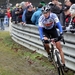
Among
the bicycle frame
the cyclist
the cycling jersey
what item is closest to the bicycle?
the bicycle frame

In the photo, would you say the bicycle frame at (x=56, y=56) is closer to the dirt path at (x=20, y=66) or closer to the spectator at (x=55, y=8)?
the dirt path at (x=20, y=66)

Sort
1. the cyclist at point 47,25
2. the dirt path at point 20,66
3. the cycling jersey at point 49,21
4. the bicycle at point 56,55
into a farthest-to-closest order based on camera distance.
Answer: the dirt path at point 20,66, the cycling jersey at point 49,21, the cyclist at point 47,25, the bicycle at point 56,55

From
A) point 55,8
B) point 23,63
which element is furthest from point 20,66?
point 55,8

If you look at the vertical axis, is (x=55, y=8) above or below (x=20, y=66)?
above

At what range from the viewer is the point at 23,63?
10297 millimetres

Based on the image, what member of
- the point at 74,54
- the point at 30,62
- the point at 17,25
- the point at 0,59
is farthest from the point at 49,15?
the point at 17,25

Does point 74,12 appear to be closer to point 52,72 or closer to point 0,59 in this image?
point 52,72

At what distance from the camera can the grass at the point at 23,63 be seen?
8922 mm

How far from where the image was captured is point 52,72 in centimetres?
874

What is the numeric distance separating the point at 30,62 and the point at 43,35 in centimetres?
198

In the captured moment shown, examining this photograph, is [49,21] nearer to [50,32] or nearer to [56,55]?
[50,32]

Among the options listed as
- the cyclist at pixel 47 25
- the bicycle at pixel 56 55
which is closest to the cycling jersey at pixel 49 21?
the cyclist at pixel 47 25

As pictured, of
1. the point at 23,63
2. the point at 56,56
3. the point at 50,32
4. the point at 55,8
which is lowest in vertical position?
the point at 23,63

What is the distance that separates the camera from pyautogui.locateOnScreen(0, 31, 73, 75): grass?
892 centimetres
